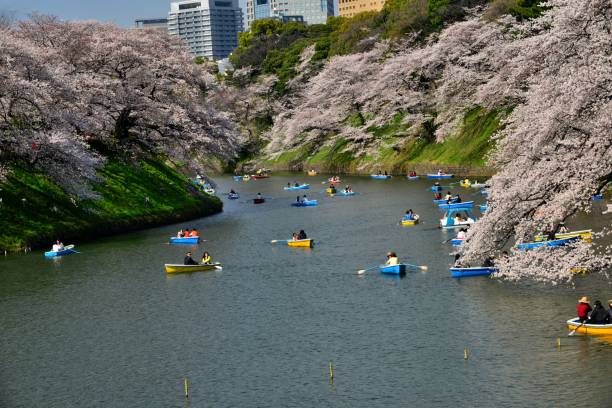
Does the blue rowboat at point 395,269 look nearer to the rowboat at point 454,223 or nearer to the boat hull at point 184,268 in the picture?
the boat hull at point 184,268

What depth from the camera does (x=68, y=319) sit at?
125 feet

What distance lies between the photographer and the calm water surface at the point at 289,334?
26.7m

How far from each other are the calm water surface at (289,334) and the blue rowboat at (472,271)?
70cm

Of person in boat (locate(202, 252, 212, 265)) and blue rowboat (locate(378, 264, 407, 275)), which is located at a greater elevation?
person in boat (locate(202, 252, 212, 265))

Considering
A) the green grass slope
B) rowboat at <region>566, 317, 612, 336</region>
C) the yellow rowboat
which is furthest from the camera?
the green grass slope

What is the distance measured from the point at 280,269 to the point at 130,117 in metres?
29.8

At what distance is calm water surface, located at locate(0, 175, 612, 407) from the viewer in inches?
1051

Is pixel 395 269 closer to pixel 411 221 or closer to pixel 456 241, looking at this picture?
pixel 456 241

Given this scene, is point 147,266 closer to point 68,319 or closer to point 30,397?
point 68,319

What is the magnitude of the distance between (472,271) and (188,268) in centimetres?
1606

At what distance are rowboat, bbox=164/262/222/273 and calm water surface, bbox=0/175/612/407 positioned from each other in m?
→ 0.51

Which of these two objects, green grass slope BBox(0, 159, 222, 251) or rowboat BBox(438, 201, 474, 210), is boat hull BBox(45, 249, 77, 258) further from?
rowboat BBox(438, 201, 474, 210)

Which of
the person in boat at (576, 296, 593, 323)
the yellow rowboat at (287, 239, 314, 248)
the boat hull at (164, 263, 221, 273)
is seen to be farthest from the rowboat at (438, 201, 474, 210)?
the person in boat at (576, 296, 593, 323)

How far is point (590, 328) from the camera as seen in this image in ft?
97.1
